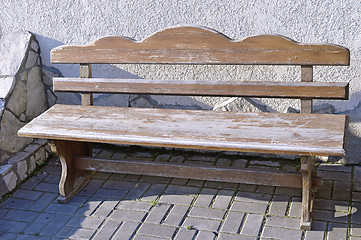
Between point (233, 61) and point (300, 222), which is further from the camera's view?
point (233, 61)

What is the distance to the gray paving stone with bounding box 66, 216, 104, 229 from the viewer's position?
3.61 metres

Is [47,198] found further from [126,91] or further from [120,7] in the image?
[120,7]

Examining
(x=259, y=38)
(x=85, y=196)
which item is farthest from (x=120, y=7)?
(x=85, y=196)

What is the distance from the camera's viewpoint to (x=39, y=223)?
3691mm

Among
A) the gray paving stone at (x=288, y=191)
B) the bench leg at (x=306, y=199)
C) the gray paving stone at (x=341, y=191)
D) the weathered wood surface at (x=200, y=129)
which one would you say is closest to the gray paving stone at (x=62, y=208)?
the weathered wood surface at (x=200, y=129)

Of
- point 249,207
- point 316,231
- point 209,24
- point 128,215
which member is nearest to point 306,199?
point 316,231

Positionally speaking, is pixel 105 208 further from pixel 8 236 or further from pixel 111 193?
pixel 8 236

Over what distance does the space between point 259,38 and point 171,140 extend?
39.5 inches

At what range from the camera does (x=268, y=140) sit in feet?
10.7

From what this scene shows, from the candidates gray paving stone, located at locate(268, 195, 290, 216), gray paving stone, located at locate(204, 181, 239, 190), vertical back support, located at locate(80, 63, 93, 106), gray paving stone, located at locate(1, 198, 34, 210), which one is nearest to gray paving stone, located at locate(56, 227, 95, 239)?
gray paving stone, located at locate(1, 198, 34, 210)

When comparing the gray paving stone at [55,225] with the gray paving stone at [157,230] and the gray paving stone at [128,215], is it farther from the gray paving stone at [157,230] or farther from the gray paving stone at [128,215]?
the gray paving stone at [157,230]

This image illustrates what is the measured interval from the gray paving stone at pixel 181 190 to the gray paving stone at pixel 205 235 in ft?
1.77

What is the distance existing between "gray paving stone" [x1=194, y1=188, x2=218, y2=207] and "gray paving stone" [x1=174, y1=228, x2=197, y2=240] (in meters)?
0.33

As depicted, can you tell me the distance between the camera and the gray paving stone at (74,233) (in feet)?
11.5
